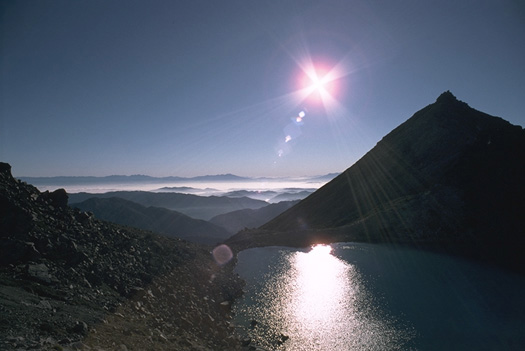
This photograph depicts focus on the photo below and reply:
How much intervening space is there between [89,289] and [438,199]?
242 feet

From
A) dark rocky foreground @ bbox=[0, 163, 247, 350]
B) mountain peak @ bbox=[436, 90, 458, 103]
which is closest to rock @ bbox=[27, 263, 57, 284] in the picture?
dark rocky foreground @ bbox=[0, 163, 247, 350]

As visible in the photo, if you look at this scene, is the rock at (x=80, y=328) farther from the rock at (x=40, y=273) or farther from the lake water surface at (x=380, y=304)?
the lake water surface at (x=380, y=304)

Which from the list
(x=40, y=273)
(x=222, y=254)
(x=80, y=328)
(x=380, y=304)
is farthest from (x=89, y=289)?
(x=222, y=254)

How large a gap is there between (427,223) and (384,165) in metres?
45.8

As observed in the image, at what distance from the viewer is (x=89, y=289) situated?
20312mm

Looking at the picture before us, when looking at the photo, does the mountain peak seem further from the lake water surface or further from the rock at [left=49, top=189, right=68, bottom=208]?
the rock at [left=49, top=189, right=68, bottom=208]

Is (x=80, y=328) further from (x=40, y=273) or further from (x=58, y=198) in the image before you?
(x=58, y=198)

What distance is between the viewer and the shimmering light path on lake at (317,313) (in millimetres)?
23344

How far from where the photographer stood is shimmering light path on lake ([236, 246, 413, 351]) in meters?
23.3


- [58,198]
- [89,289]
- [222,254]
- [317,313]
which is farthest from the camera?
[222,254]

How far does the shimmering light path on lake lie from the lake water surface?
87 millimetres

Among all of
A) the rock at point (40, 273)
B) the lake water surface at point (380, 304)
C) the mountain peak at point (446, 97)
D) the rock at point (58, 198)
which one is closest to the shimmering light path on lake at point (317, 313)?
the lake water surface at point (380, 304)

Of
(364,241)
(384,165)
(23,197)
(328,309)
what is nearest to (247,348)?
(328,309)

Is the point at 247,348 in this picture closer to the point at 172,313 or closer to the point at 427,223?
the point at 172,313
